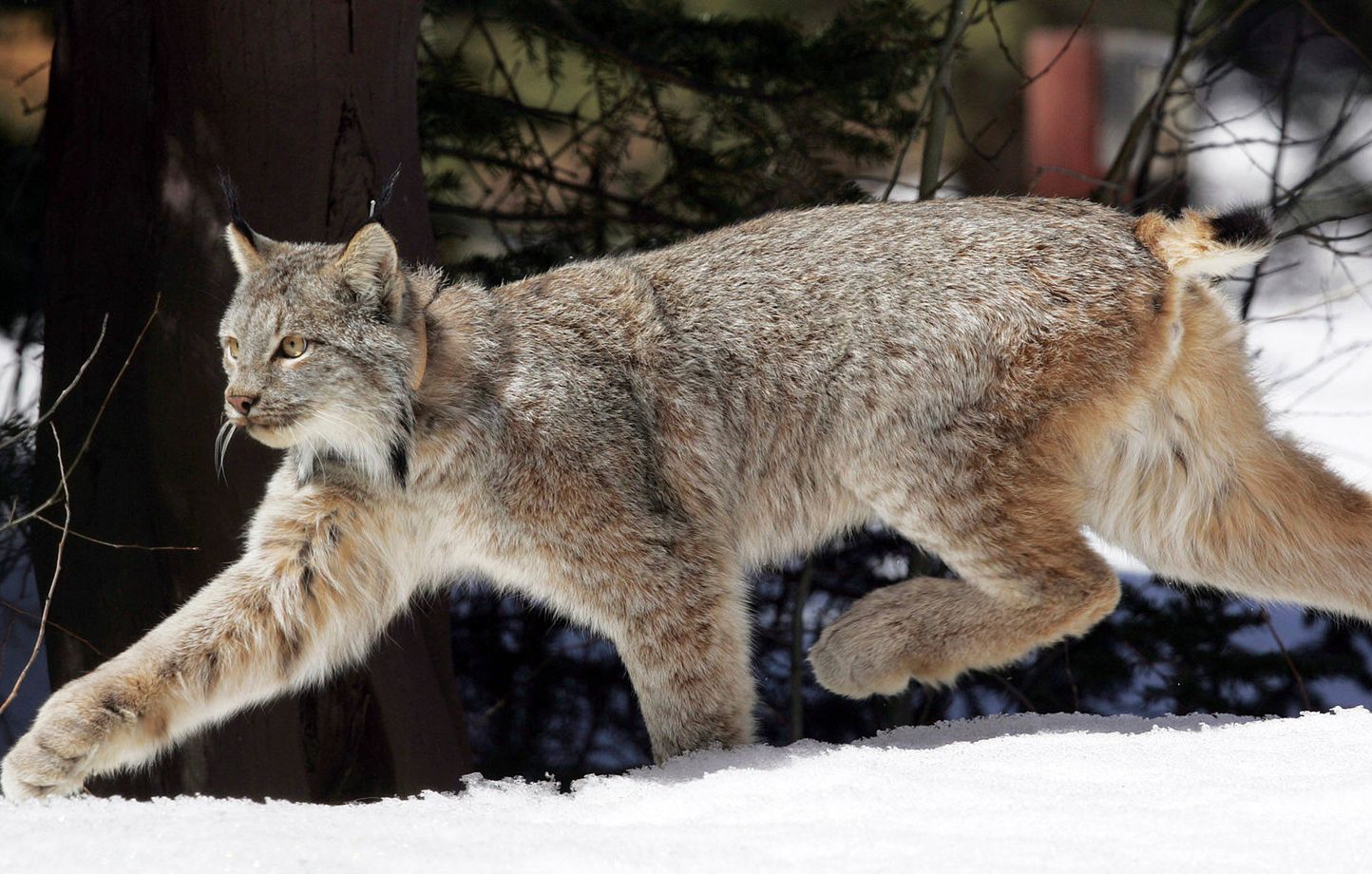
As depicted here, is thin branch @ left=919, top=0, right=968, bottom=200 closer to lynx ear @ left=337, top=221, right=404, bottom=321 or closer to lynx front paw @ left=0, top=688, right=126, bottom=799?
lynx ear @ left=337, top=221, right=404, bottom=321

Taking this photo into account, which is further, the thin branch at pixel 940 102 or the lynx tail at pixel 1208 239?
the thin branch at pixel 940 102

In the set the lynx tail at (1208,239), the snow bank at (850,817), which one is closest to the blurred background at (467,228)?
the lynx tail at (1208,239)

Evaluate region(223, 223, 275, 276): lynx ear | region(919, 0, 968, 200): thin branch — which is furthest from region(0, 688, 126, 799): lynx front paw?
region(919, 0, 968, 200): thin branch

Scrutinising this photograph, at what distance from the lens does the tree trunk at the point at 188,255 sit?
4098 millimetres

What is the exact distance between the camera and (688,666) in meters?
3.65

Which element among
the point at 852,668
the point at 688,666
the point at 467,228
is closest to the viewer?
the point at 688,666

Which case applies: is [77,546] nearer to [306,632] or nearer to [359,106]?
[306,632]

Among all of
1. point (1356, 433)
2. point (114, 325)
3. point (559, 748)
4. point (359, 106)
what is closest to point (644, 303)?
point (359, 106)

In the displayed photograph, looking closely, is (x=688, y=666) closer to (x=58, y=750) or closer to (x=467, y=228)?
(x=58, y=750)

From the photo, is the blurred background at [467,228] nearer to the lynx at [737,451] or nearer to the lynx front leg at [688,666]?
the lynx at [737,451]

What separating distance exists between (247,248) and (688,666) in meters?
1.49

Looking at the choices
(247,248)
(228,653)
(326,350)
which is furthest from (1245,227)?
(228,653)

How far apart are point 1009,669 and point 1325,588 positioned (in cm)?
233

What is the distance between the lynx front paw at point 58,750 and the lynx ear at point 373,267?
1.13m
